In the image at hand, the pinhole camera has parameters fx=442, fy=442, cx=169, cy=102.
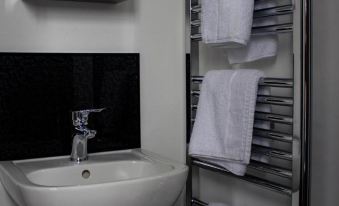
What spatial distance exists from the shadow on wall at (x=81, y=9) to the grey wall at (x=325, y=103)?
2.34 feet

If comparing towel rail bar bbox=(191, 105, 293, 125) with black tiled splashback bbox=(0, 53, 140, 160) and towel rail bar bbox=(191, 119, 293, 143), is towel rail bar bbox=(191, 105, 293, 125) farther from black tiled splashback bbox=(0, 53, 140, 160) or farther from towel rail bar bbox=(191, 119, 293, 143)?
black tiled splashback bbox=(0, 53, 140, 160)

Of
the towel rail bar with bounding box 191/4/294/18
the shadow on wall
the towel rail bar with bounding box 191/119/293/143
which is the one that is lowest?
the towel rail bar with bounding box 191/119/293/143

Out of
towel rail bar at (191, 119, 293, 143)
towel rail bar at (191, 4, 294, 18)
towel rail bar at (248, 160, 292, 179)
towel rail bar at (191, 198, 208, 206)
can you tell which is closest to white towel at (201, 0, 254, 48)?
towel rail bar at (191, 4, 294, 18)

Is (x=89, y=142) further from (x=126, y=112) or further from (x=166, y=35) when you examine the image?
(x=166, y=35)

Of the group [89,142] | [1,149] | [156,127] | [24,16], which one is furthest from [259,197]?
[24,16]

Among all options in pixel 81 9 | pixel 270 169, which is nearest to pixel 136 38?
pixel 81 9

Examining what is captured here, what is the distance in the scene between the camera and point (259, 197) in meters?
1.51

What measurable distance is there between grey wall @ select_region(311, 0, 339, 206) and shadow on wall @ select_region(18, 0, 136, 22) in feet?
2.34

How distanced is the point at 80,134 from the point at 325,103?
79 cm

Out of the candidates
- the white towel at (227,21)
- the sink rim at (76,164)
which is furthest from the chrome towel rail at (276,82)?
the sink rim at (76,164)

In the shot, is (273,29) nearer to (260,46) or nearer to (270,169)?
(260,46)

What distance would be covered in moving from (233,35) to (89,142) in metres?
0.65

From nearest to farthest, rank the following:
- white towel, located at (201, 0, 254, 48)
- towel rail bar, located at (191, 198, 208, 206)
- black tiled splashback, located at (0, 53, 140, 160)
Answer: white towel, located at (201, 0, 254, 48)
black tiled splashback, located at (0, 53, 140, 160)
towel rail bar, located at (191, 198, 208, 206)

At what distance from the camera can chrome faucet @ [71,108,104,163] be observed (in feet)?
4.93
